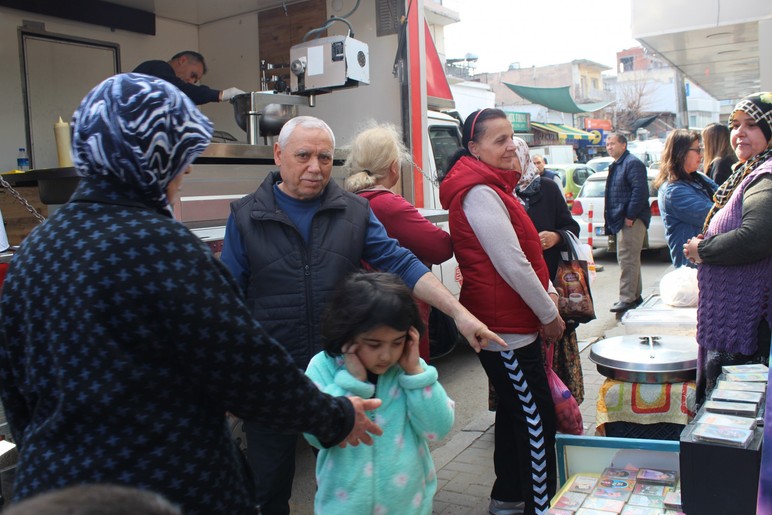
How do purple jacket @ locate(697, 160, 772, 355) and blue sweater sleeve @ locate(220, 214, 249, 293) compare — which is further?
purple jacket @ locate(697, 160, 772, 355)

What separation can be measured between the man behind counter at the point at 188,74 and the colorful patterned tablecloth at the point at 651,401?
3.45 metres

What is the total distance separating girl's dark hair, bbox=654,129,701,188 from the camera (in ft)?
17.5

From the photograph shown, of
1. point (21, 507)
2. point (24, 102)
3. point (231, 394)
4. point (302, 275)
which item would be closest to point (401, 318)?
point (302, 275)

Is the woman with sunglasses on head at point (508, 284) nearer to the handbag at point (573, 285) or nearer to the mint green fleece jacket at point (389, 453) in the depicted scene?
the mint green fleece jacket at point (389, 453)

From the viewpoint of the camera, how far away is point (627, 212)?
7.58m

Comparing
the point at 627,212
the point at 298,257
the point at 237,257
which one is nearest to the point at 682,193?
the point at 627,212

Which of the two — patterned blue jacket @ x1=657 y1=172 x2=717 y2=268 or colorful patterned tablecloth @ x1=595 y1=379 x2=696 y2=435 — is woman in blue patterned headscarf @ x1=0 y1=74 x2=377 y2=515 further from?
patterned blue jacket @ x1=657 y1=172 x2=717 y2=268

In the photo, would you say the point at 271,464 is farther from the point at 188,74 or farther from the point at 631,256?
the point at 631,256

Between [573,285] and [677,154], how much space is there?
2.04 m

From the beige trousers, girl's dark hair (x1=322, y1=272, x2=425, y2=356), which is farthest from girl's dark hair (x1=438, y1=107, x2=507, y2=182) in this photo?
the beige trousers

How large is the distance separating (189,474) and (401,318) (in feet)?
2.88

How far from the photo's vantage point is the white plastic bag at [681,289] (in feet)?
13.1

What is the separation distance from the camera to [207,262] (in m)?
1.37

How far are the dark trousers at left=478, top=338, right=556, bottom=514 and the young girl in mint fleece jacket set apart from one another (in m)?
0.77
